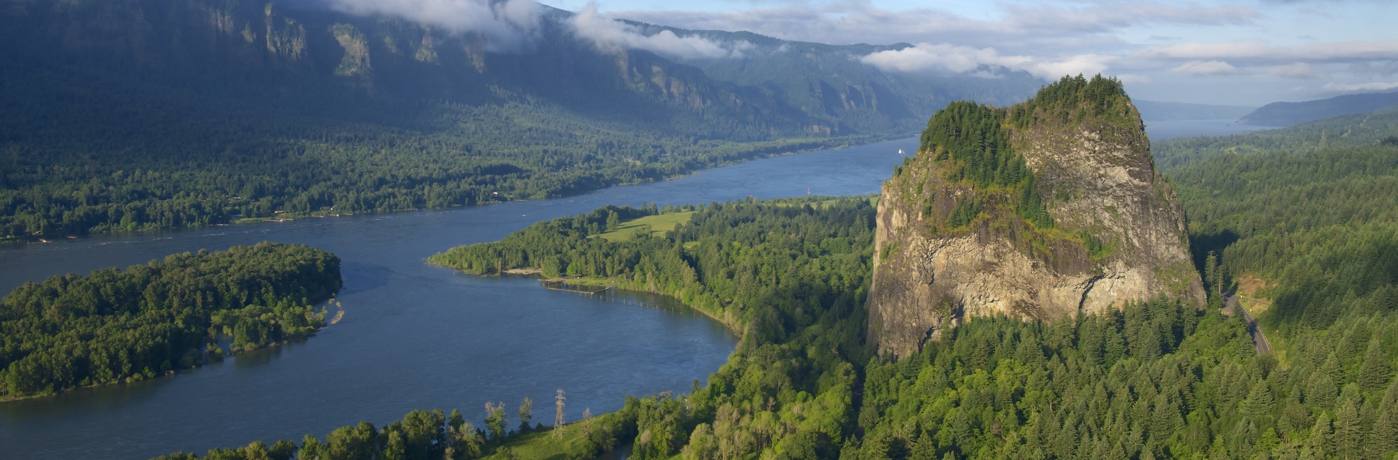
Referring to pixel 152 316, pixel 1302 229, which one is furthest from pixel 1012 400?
pixel 152 316

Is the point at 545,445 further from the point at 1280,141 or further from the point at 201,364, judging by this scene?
the point at 1280,141

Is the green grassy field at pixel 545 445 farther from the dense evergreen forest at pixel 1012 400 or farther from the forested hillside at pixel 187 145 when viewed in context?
the forested hillside at pixel 187 145

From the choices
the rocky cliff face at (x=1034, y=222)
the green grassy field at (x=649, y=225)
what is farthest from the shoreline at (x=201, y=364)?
the rocky cliff face at (x=1034, y=222)

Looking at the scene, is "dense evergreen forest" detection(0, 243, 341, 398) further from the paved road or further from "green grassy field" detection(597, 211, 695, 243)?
the paved road

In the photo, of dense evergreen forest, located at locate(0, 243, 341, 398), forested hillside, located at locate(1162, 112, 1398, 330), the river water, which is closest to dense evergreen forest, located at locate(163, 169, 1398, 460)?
forested hillside, located at locate(1162, 112, 1398, 330)

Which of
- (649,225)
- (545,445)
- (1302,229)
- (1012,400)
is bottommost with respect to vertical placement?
(545,445)

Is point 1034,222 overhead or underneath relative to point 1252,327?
Result: overhead

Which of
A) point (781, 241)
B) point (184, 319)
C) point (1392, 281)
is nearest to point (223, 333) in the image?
point (184, 319)
